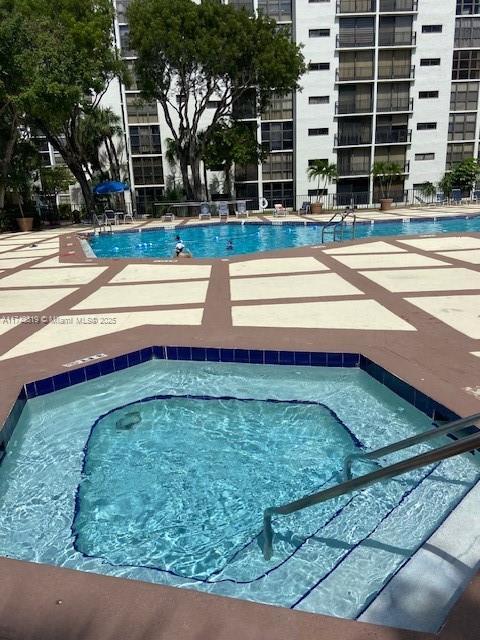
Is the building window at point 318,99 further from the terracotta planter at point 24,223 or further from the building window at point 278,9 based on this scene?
the terracotta planter at point 24,223

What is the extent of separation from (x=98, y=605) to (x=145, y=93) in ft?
93.6

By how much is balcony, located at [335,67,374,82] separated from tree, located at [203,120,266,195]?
1097cm

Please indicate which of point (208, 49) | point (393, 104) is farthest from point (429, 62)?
point (208, 49)

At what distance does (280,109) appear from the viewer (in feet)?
120

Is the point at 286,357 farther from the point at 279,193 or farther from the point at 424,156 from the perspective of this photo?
the point at 424,156

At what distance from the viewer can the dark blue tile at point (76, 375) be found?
17.2ft

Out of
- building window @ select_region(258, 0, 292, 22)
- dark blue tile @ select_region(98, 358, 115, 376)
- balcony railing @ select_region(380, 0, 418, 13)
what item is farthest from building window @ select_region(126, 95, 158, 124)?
dark blue tile @ select_region(98, 358, 115, 376)

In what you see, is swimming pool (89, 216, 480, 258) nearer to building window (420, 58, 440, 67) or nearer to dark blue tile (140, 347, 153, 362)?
dark blue tile (140, 347, 153, 362)

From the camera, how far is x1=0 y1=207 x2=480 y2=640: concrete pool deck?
201 centimetres

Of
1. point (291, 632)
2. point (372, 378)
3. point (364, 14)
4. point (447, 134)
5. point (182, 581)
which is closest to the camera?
point (291, 632)

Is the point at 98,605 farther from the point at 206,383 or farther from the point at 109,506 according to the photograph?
the point at 206,383

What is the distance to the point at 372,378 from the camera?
5.12 metres

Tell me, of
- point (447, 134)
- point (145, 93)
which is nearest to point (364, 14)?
point (447, 134)

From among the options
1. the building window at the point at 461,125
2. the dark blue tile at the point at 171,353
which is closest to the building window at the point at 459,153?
the building window at the point at 461,125
